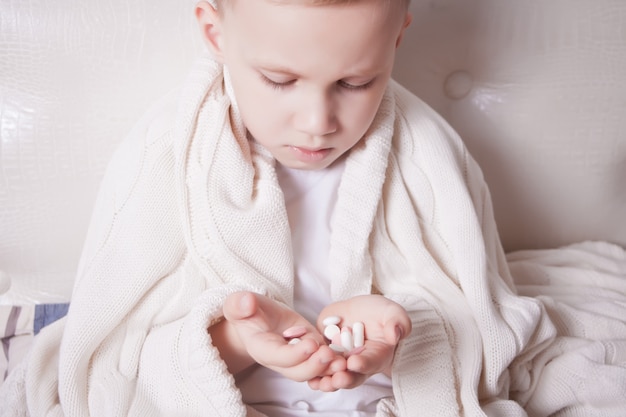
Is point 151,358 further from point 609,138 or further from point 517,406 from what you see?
point 609,138

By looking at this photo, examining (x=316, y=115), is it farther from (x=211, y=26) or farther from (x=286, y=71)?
(x=211, y=26)

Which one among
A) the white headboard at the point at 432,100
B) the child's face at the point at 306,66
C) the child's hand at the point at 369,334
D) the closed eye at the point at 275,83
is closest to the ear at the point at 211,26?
the child's face at the point at 306,66

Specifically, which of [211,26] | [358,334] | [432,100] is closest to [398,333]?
[358,334]

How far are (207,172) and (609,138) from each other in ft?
2.65

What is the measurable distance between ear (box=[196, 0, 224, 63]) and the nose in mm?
169

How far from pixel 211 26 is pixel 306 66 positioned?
19 cm

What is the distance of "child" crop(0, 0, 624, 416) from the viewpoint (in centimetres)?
95

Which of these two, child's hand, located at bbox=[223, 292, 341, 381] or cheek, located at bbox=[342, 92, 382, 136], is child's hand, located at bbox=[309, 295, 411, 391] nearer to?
child's hand, located at bbox=[223, 292, 341, 381]

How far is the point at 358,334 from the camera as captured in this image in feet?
3.02

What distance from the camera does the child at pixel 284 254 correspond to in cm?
95

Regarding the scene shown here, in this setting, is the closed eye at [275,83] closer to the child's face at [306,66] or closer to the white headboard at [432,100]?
the child's face at [306,66]

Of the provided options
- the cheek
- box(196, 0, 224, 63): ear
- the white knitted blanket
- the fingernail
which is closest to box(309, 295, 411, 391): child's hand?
the fingernail

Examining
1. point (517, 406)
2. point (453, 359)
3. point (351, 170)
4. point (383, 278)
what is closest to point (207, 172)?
point (351, 170)

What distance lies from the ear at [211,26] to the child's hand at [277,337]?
1.16ft
